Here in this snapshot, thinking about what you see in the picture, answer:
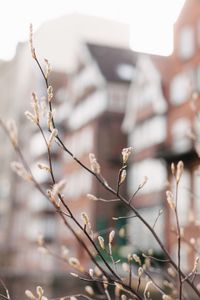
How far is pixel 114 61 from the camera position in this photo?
45.5 m

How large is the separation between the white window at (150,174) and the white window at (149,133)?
1254 millimetres

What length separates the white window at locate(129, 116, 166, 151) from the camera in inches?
1396

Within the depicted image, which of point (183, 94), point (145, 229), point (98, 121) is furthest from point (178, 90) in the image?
point (98, 121)

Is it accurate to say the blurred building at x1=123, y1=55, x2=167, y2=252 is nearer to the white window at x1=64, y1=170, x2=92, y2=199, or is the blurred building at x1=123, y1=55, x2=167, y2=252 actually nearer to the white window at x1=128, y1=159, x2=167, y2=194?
the white window at x1=128, y1=159, x2=167, y2=194

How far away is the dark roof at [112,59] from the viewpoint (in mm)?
43003

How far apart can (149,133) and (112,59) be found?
11.0 metres

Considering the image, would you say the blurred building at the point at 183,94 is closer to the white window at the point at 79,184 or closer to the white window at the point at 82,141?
the white window at the point at 82,141

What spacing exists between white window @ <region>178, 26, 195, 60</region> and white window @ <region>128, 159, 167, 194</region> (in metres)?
6.57

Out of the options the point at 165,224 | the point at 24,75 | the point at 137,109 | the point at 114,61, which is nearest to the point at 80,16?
the point at 24,75

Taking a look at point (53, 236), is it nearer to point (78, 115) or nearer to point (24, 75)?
point (78, 115)

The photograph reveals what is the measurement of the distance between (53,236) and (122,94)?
69.3 ft

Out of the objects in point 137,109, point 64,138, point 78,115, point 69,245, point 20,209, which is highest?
point 137,109

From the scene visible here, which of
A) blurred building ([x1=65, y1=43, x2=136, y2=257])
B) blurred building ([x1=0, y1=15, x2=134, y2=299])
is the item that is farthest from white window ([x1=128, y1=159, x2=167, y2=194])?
blurred building ([x1=0, y1=15, x2=134, y2=299])

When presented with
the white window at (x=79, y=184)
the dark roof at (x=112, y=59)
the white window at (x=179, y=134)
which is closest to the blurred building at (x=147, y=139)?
the white window at (x=179, y=134)
